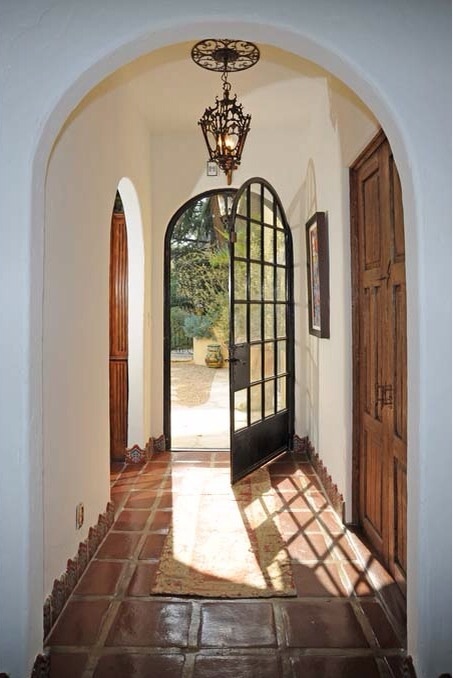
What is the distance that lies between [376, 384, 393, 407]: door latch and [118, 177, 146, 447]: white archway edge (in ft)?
8.13

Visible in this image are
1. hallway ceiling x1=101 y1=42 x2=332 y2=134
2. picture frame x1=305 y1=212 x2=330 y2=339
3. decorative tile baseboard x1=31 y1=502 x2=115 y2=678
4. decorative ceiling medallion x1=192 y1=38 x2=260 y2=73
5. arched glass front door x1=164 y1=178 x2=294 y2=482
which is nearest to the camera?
decorative tile baseboard x1=31 y1=502 x2=115 y2=678

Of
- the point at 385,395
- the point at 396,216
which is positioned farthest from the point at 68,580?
the point at 396,216

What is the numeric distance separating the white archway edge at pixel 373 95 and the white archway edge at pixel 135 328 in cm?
287

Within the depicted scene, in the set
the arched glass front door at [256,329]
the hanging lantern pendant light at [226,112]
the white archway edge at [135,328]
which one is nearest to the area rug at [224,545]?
the arched glass front door at [256,329]

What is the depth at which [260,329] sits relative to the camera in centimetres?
464

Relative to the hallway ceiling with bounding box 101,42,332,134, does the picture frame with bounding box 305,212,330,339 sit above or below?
below

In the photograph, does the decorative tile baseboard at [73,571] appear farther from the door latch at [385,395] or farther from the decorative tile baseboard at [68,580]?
the door latch at [385,395]

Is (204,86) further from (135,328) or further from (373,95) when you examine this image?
(373,95)

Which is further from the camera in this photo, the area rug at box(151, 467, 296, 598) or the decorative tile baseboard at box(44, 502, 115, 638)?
the area rug at box(151, 467, 296, 598)

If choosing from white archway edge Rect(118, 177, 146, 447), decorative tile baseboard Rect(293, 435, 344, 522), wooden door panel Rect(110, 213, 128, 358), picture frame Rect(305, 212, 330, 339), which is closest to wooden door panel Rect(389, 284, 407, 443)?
decorative tile baseboard Rect(293, 435, 344, 522)

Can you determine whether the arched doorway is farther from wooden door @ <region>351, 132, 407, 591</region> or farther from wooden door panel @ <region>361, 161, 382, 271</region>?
wooden door panel @ <region>361, 161, 382, 271</region>

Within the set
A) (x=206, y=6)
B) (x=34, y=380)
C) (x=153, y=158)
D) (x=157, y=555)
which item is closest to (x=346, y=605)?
(x=157, y=555)

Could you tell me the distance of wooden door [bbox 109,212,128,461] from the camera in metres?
4.78

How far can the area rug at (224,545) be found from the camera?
8.48ft
